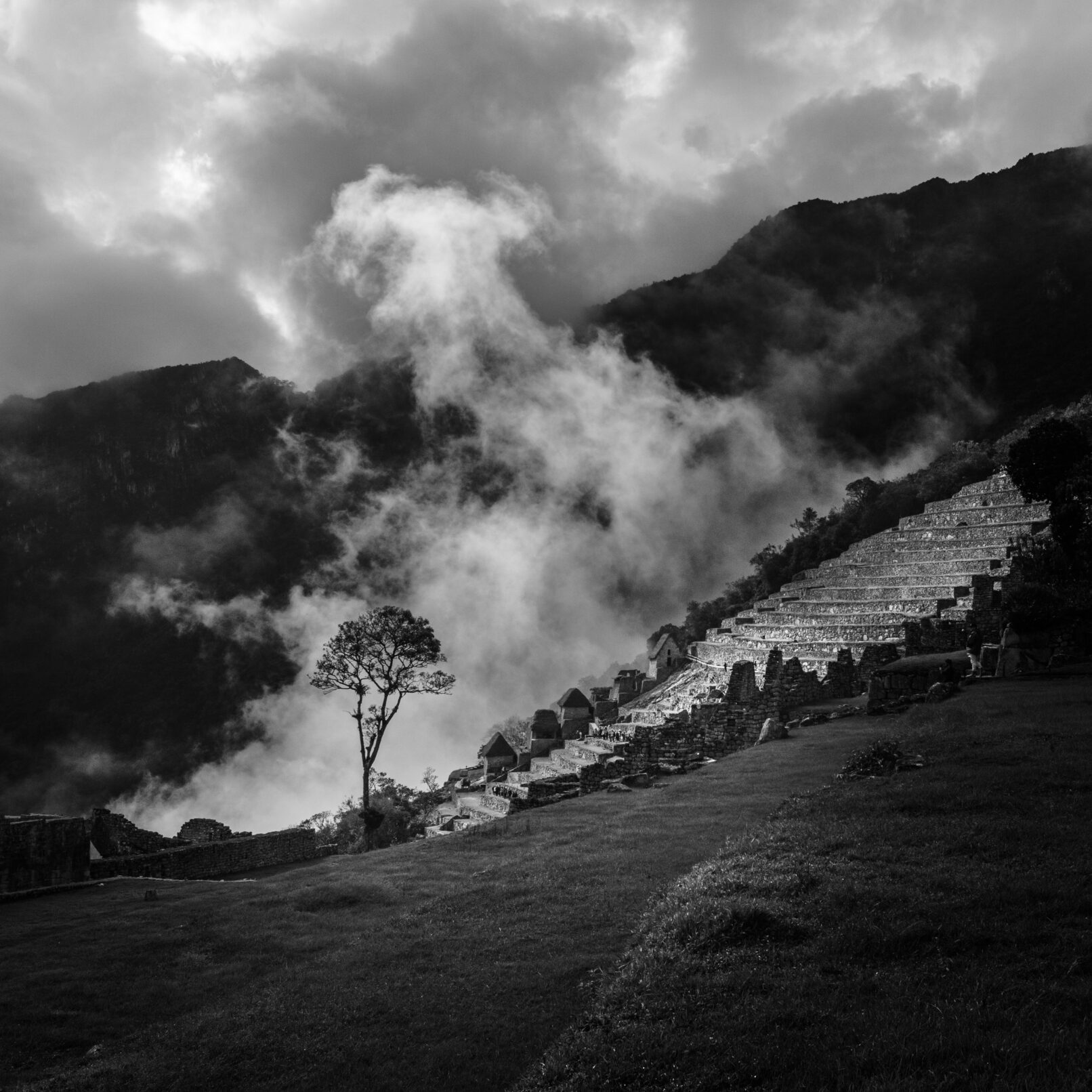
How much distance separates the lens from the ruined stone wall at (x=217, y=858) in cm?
2022

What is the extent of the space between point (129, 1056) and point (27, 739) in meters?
69.6

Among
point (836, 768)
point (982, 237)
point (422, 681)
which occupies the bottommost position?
point (836, 768)

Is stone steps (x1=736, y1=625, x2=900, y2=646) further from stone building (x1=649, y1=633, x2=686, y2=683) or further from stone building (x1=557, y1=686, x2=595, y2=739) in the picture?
stone building (x1=557, y1=686, x2=595, y2=739)

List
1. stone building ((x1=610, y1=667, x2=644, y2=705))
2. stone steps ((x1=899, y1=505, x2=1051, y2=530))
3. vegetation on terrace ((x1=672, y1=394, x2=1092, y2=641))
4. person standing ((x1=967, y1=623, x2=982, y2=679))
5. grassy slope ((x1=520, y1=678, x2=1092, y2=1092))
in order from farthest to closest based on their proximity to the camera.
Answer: vegetation on terrace ((x1=672, y1=394, x2=1092, y2=641)) < stone steps ((x1=899, y1=505, x2=1051, y2=530)) < stone building ((x1=610, y1=667, x2=644, y2=705)) < person standing ((x1=967, y1=623, x2=982, y2=679)) < grassy slope ((x1=520, y1=678, x2=1092, y2=1092))

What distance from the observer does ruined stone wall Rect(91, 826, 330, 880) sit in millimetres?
20219

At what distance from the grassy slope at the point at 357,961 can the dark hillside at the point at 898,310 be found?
9344cm

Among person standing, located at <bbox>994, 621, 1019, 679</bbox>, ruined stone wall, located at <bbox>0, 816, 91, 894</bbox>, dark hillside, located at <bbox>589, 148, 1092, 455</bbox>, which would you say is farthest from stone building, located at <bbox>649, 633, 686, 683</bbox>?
dark hillside, located at <bbox>589, 148, 1092, 455</bbox>

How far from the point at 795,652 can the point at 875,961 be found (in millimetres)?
31138

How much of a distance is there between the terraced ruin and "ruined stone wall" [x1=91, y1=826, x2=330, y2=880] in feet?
13.6

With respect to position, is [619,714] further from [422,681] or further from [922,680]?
[922,680]

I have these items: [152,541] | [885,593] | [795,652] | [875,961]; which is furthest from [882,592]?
[152,541]

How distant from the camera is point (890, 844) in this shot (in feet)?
30.3

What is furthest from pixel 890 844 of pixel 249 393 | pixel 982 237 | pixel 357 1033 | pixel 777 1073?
pixel 982 237

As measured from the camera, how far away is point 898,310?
122 meters
